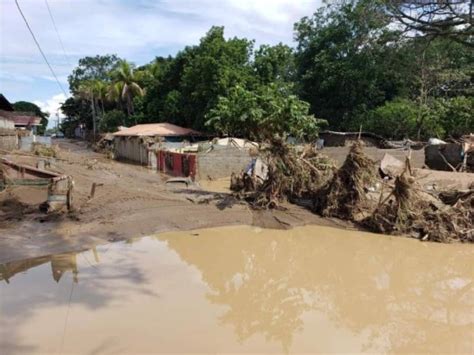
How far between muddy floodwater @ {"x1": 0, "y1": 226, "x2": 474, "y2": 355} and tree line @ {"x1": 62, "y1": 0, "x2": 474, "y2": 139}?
1191cm

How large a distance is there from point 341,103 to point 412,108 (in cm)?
594

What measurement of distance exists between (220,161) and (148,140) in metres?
9.41

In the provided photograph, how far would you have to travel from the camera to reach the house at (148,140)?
91.5ft

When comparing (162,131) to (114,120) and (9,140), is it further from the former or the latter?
(114,120)

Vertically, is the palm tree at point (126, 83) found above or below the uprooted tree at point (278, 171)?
above

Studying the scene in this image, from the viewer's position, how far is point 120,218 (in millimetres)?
11133

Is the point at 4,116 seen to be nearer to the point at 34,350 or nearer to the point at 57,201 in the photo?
the point at 57,201

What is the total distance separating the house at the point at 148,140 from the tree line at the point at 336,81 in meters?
1.38

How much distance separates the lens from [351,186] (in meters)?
12.3

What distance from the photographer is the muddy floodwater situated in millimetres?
5465

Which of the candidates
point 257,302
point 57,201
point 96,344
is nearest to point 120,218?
point 57,201

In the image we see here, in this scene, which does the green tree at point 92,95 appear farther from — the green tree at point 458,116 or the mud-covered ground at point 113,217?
the mud-covered ground at point 113,217

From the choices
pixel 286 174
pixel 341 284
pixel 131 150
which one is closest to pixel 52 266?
pixel 341 284

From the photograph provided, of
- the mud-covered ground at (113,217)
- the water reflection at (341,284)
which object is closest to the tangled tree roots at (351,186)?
the mud-covered ground at (113,217)
